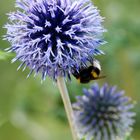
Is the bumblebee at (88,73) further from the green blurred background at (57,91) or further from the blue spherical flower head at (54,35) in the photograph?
the green blurred background at (57,91)

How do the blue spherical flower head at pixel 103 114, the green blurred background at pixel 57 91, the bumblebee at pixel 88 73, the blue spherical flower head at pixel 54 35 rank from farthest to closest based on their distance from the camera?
the green blurred background at pixel 57 91, the blue spherical flower head at pixel 103 114, the bumblebee at pixel 88 73, the blue spherical flower head at pixel 54 35

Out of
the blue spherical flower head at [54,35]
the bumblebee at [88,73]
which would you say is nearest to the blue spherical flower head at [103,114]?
the bumblebee at [88,73]

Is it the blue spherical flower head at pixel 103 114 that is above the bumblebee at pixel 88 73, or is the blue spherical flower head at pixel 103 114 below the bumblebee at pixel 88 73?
below

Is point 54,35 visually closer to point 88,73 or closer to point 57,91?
point 88,73

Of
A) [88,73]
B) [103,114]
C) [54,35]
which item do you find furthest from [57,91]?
[54,35]

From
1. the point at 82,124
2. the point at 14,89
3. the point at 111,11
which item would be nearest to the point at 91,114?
the point at 82,124

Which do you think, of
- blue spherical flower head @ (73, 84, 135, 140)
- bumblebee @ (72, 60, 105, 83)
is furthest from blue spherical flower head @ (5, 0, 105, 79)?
blue spherical flower head @ (73, 84, 135, 140)

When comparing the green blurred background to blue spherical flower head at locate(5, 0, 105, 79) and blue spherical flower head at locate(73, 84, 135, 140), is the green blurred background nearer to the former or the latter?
blue spherical flower head at locate(73, 84, 135, 140)
